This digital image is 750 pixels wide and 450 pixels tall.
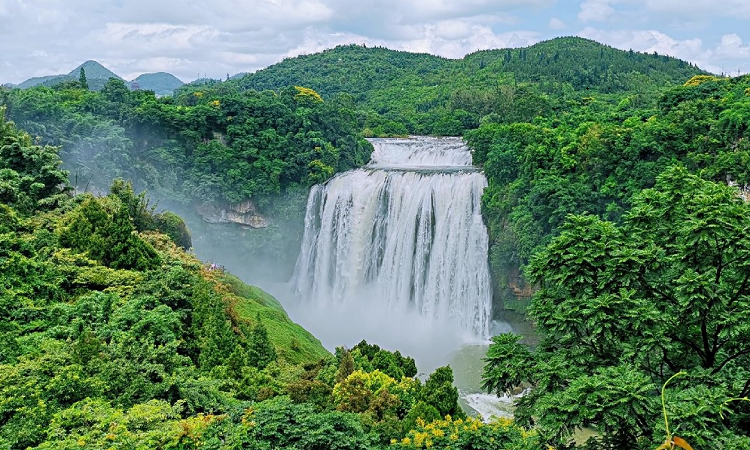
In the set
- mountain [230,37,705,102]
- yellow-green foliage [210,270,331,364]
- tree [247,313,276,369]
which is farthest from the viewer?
mountain [230,37,705,102]

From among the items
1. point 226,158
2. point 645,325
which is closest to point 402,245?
point 226,158

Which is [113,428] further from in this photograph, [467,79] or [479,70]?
[479,70]

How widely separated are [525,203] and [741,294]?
16.8 m

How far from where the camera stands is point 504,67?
5934 cm

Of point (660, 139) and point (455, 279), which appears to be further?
point (455, 279)

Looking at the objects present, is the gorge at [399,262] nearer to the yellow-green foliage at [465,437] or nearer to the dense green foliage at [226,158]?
the dense green foliage at [226,158]

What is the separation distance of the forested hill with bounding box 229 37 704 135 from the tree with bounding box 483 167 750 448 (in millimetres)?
27604

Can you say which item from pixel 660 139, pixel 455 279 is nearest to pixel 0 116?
pixel 455 279

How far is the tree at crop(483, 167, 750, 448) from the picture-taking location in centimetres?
505

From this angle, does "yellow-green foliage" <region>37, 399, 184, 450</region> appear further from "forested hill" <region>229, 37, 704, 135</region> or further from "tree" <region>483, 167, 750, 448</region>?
"forested hill" <region>229, 37, 704, 135</region>

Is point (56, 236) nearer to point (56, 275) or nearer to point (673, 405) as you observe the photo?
point (56, 275)

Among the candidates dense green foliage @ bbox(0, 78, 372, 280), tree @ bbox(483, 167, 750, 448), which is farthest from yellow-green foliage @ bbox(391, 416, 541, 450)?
dense green foliage @ bbox(0, 78, 372, 280)

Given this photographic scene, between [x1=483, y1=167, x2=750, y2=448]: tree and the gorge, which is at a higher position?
[x1=483, y1=167, x2=750, y2=448]: tree

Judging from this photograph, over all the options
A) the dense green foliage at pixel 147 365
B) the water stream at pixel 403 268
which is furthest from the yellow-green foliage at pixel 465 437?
the water stream at pixel 403 268
